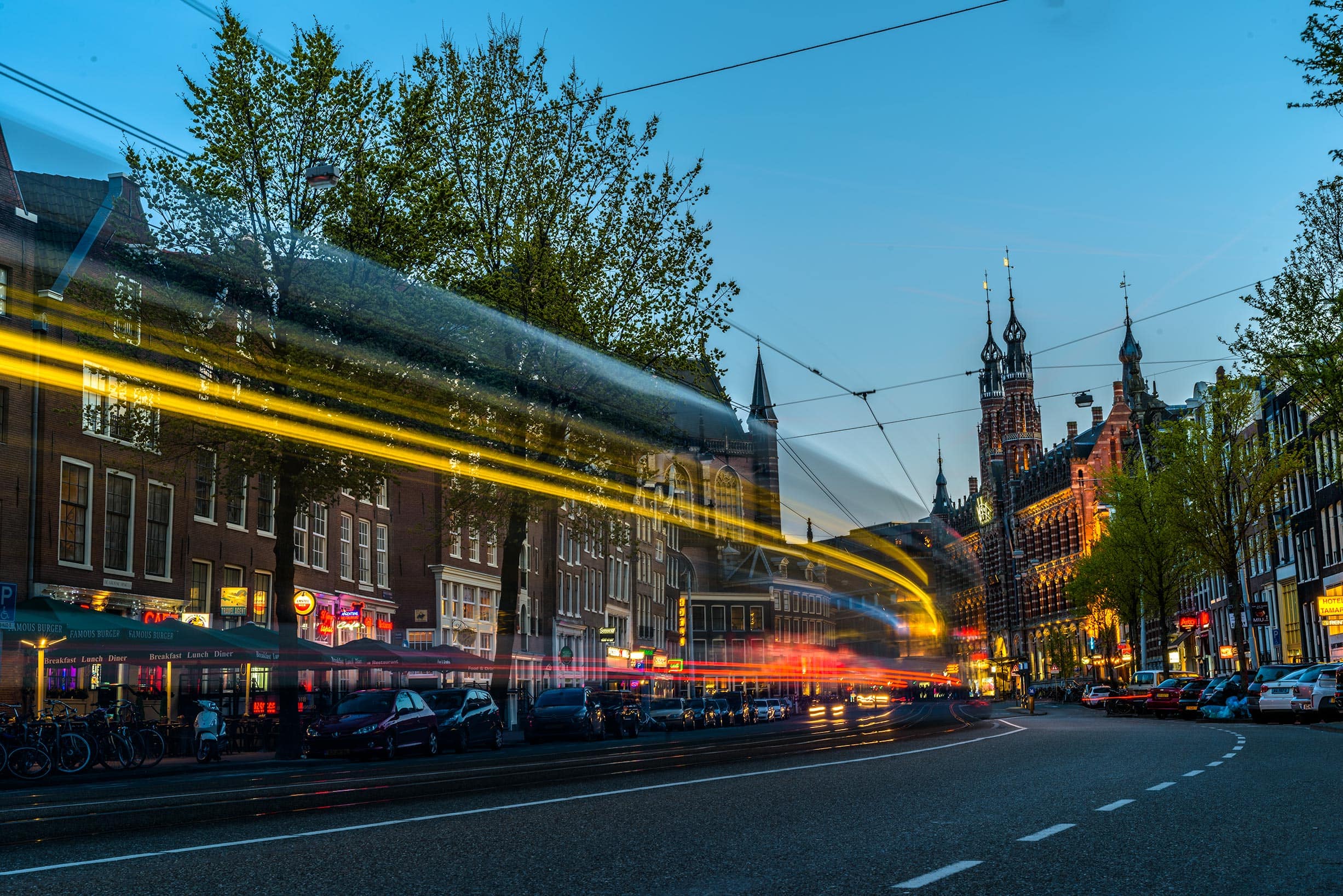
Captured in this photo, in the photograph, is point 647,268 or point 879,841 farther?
point 647,268

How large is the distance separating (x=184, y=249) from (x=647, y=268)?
1236 cm

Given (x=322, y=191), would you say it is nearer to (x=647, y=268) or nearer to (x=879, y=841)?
(x=647, y=268)

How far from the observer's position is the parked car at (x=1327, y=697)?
39094 millimetres

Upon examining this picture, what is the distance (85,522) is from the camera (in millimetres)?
33906

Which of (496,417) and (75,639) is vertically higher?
→ (496,417)

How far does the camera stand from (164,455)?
29984 mm

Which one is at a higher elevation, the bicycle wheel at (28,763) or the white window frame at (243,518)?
the white window frame at (243,518)

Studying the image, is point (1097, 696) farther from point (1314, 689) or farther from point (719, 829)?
point (719, 829)

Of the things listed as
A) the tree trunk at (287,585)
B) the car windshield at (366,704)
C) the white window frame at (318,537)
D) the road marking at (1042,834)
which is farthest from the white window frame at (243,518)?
the road marking at (1042,834)

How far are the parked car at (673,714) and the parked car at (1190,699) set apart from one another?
60.6 feet

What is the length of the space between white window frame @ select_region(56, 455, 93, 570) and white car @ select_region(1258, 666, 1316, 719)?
31649mm

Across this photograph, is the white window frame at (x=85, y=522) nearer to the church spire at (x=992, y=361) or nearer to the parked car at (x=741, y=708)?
the parked car at (x=741, y=708)

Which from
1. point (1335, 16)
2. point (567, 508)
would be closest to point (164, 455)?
point (567, 508)

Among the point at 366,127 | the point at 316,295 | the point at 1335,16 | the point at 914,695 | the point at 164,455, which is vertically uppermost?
the point at 366,127
